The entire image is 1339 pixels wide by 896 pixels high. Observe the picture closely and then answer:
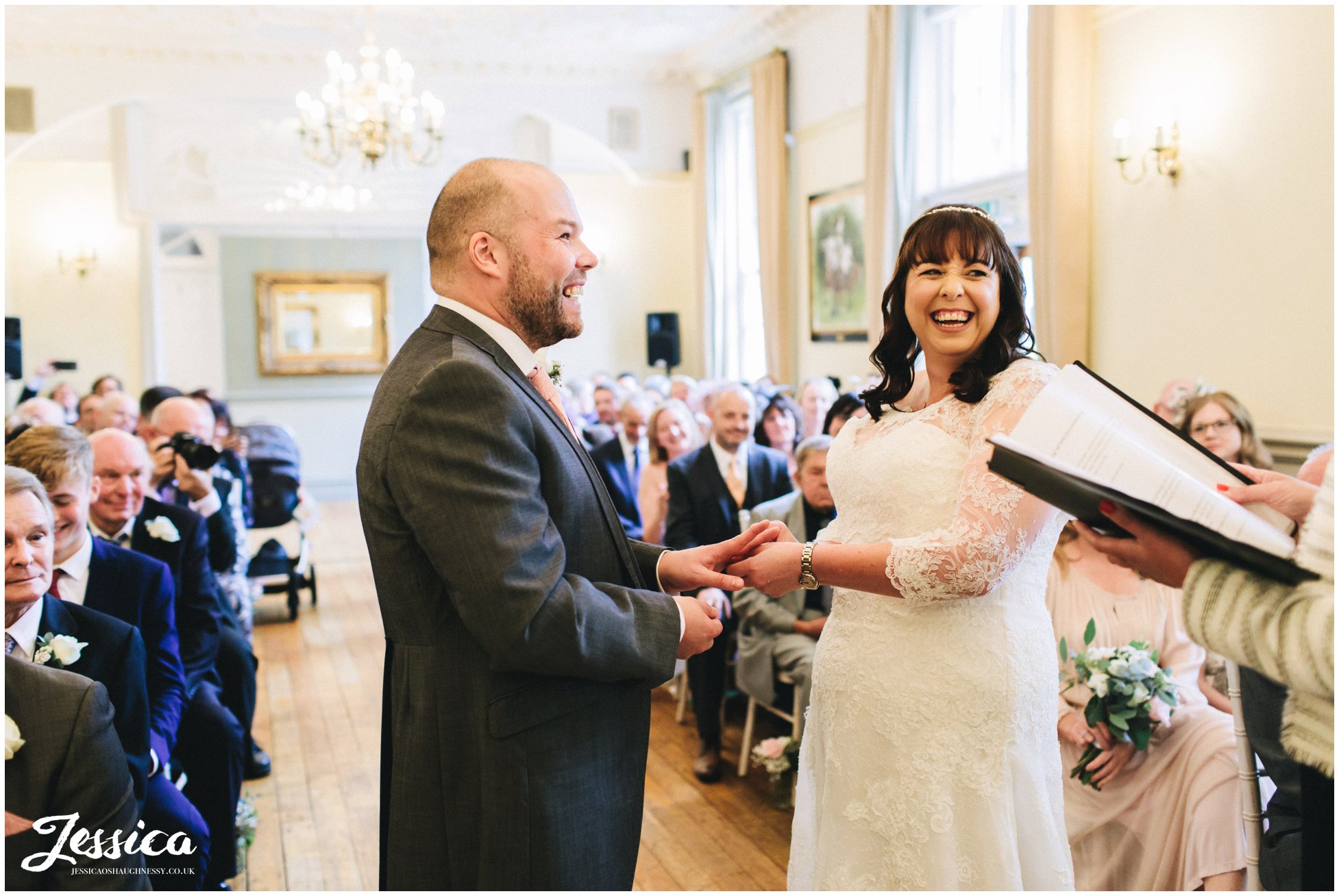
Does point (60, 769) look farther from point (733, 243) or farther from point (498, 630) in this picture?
point (733, 243)

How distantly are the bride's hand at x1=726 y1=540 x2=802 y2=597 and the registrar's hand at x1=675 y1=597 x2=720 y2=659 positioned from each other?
29cm

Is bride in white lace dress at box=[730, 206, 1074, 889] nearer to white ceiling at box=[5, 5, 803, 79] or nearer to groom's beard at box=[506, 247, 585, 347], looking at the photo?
groom's beard at box=[506, 247, 585, 347]

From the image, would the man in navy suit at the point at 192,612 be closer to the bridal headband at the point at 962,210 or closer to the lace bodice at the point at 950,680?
the lace bodice at the point at 950,680

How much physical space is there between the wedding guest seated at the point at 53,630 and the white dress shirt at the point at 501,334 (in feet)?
3.62

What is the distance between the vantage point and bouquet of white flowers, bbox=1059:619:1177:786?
2791 mm

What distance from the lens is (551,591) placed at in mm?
1547

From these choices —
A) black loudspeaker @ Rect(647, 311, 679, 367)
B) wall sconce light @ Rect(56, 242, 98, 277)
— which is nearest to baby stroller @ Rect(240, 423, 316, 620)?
wall sconce light @ Rect(56, 242, 98, 277)

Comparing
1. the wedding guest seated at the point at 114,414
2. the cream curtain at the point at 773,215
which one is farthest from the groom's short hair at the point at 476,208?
the cream curtain at the point at 773,215

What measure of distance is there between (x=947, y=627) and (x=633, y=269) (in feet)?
37.9

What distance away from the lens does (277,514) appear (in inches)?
273

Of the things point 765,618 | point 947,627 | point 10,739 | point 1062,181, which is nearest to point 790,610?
point 765,618

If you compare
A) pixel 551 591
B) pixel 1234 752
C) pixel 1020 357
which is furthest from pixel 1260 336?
pixel 551 591

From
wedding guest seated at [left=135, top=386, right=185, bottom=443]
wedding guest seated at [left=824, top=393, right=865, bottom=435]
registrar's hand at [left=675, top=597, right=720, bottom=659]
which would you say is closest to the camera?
registrar's hand at [left=675, top=597, right=720, bottom=659]

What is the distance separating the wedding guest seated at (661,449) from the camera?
5445 millimetres
